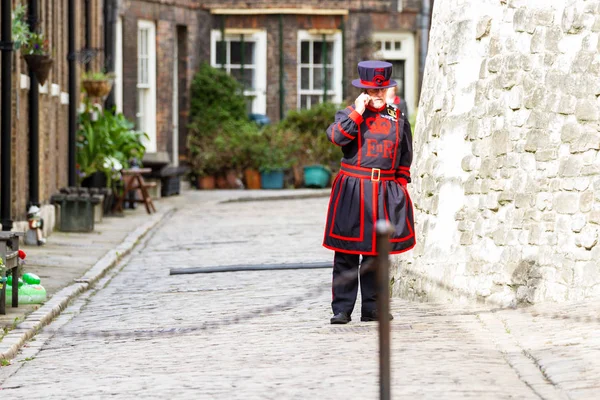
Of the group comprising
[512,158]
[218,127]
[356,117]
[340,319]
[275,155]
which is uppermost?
[356,117]

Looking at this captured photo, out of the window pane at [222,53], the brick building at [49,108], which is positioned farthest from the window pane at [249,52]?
the brick building at [49,108]

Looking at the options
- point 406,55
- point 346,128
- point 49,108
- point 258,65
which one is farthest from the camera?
point 406,55

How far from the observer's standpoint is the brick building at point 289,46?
97.6 ft

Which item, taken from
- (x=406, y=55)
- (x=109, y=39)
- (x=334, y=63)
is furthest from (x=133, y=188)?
(x=406, y=55)

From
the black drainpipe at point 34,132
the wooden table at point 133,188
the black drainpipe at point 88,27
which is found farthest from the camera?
the black drainpipe at point 88,27

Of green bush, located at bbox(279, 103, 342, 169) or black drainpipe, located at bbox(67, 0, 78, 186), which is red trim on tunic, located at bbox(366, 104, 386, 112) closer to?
black drainpipe, located at bbox(67, 0, 78, 186)

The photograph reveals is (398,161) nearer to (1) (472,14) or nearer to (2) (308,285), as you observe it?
(1) (472,14)

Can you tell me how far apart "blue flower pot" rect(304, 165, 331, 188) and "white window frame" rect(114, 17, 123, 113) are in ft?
15.5

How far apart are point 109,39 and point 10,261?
15.1m

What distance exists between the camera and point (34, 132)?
16.7 metres

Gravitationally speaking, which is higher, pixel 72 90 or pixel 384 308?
pixel 72 90

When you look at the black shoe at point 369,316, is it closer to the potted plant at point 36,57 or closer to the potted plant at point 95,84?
the potted plant at point 36,57

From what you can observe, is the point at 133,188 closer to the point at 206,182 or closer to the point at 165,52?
the point at 165,52

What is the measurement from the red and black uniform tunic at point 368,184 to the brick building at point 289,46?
2066cm
